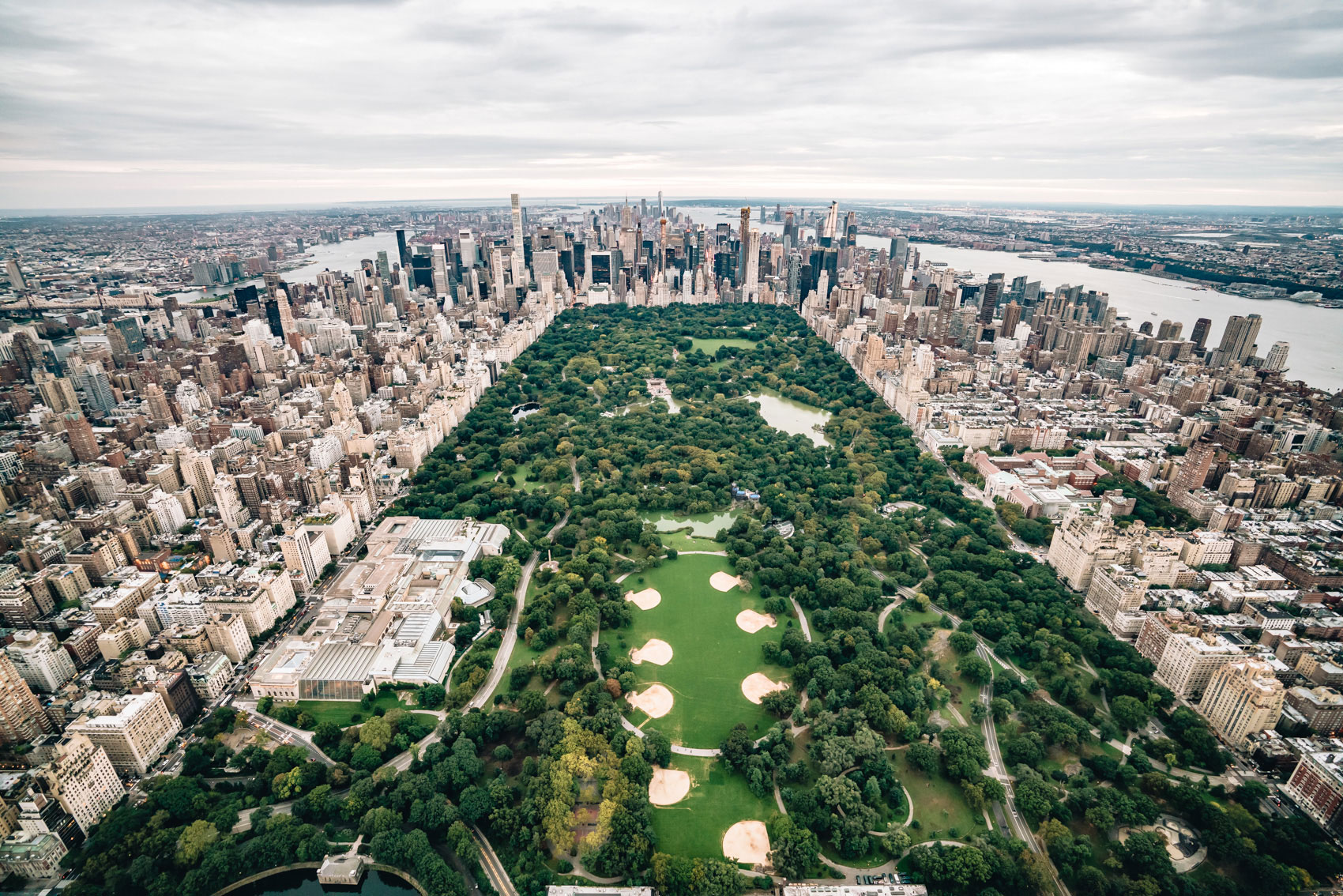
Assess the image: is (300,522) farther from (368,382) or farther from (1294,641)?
(1294,641)

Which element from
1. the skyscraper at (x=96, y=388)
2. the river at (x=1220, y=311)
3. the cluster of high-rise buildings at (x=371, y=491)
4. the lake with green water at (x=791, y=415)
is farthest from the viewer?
the river at (x=1220, y=311)

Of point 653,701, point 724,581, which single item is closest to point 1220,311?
point 724,581

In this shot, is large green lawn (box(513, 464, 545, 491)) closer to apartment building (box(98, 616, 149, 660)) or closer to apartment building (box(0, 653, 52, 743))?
apartment building (box(98, 616, 149, 660))

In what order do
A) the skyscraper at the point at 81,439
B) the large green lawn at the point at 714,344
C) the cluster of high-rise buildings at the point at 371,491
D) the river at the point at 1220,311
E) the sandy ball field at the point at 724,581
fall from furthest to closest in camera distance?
the large green lawn at the point at 714,344
the river at the point at 1220,311
the skyscraper at the point at 81,439
the sandy ball field at the point at 724,581
the cluster of high-rise buildings at the point at 371,491

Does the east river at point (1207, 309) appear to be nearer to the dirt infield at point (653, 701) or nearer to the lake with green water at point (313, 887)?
the dirt infield at point (653, 701)

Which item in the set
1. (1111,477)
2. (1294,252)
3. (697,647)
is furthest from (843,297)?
(1294,252)

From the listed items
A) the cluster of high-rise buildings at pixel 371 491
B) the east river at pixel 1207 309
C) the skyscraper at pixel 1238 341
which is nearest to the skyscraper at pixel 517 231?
the cluster of high-rise buildings at pixel 371 491

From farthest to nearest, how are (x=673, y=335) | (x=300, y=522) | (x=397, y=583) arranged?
1. (x=673, y=335)
2. (x=300, y=522)
3. (x=397, y=583)
